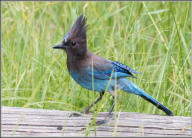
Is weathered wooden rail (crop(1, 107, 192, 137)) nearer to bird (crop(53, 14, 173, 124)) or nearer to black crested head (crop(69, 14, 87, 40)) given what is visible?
bird (crop(53, 14, 173, 124))

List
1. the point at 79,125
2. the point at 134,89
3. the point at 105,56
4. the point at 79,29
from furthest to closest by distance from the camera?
1. the point at 105,56
2. the point at 134,89
3. the point at 79,29
4. the point at 79,125

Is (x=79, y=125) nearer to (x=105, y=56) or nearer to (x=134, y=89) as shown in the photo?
Result: (x=134, y=89)

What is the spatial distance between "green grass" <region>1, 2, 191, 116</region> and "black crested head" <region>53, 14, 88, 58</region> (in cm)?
29

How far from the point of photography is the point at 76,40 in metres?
2.88

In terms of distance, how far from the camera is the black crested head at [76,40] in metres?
2.85

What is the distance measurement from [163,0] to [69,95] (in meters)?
1.95

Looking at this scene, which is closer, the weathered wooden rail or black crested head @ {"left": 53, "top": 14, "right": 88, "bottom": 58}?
the weathered wooden rail

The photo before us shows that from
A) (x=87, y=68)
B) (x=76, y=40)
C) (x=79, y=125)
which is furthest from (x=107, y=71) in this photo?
(x=79, y=125)

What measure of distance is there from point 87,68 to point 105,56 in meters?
0.81

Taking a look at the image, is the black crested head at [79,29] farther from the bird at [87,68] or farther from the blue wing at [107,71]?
the blue wing at [107,71]

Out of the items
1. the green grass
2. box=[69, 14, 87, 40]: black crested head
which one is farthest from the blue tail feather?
box=[69, 14, 87, 40]: black crested head

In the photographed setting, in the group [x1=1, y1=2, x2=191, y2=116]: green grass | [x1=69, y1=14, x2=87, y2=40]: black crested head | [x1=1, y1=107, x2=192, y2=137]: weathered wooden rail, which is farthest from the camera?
[x1=1, y1=2, x2=191, y2=116]: green grass

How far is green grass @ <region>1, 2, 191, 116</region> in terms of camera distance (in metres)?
3.33

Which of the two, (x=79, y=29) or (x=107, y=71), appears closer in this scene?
(x=79, y=29)
